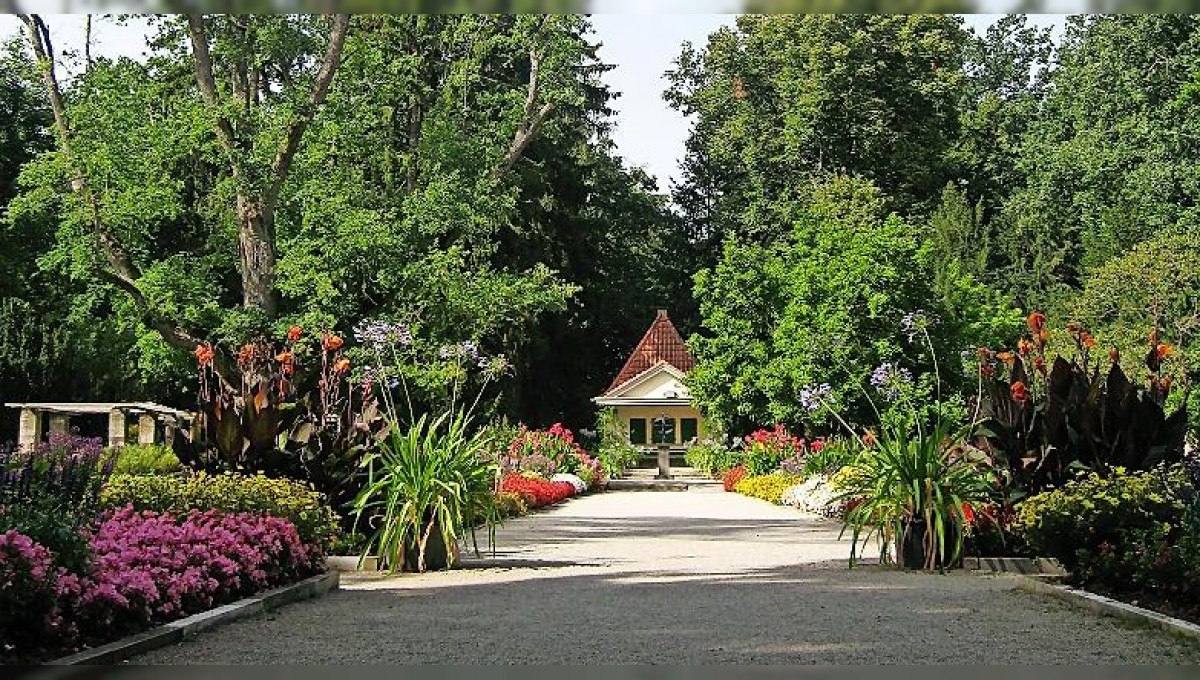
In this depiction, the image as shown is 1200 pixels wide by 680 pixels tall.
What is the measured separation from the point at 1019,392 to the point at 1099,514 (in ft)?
7.22

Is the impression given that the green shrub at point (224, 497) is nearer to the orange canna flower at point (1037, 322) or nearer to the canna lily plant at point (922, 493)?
the canna lily plant at point (922, 493)

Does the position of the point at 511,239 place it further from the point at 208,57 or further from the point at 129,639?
the point at 129,639

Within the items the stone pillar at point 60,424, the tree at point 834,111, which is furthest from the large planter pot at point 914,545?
the tree at point 834,111

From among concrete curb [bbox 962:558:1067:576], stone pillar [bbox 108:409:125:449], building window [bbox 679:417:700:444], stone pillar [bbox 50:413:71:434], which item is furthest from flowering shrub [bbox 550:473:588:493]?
building window [bbox 679:417:700:444]

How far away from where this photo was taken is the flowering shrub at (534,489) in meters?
21.2

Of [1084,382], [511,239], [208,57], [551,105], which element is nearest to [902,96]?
[511,239]

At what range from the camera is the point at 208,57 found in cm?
2334

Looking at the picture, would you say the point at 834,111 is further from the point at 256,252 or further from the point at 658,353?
the point at 256,252

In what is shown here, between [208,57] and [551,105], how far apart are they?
8773 millimetres

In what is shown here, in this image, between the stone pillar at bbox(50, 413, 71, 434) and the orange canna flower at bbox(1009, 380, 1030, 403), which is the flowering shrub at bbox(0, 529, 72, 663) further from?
the stone pillar at bbox(50, 413, 71, 434)

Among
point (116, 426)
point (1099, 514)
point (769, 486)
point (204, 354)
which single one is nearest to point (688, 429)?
point (769, 486)

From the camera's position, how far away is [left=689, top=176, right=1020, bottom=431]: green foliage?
105 ft

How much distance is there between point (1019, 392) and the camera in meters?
11.2

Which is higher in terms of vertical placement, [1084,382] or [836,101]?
[836,101]
